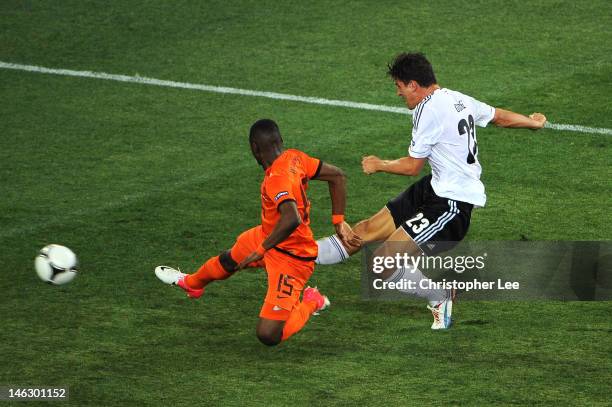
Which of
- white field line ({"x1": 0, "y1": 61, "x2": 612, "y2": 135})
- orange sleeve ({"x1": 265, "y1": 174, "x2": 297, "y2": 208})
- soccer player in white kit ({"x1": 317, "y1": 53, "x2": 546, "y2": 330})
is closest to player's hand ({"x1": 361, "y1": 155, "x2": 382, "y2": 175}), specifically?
soccer player in white kit ({"x1": 317, "y1": 53, "x2": 546, "y2": 330})

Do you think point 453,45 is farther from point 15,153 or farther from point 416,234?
point 416,234

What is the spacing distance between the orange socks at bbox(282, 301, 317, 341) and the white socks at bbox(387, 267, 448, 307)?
0.82 meters

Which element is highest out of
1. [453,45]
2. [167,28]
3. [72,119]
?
[167,28]

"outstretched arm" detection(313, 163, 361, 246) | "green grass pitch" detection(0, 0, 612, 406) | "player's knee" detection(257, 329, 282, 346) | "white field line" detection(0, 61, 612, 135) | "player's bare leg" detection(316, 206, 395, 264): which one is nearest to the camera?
"green grass pitch" detection(0, 0, 612, 406)

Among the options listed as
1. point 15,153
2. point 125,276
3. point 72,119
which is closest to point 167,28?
point 72,119

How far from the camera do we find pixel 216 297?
32.4 ft

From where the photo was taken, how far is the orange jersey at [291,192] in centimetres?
866

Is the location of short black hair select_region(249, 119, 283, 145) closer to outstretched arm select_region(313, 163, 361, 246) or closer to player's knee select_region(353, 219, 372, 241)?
outstretched arm select_region(313, 163, 361, 246)

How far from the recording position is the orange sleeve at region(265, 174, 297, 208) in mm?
8602

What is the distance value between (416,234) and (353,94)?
5509 millimetres

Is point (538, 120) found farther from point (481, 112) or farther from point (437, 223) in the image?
point (437, 223)

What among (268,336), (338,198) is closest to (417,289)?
(338,198)

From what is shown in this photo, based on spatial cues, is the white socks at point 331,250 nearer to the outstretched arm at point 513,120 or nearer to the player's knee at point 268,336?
the player's knee at point 268,336

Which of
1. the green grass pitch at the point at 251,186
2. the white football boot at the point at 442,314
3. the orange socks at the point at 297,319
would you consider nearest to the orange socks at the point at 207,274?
the green grass pitch at the point at 251,186
